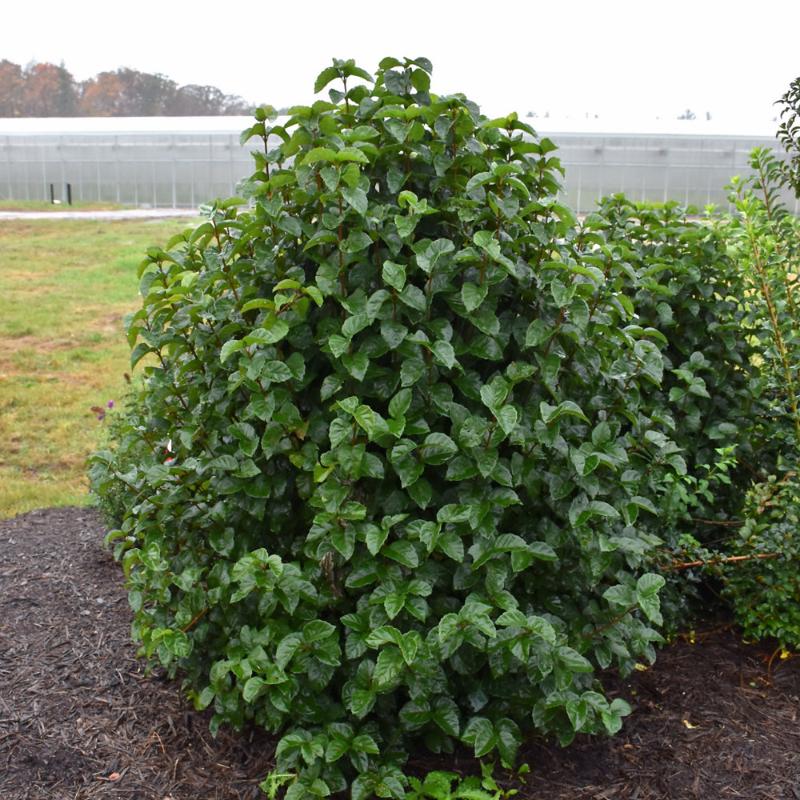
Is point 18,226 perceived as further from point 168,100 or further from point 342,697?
point 168,100

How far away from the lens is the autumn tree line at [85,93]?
3362cm

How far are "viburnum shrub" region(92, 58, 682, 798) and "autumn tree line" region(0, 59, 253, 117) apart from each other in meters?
35.1

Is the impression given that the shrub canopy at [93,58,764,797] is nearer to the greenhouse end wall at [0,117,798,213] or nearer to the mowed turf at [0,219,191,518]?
the mowed turf at [0,219,191,518]

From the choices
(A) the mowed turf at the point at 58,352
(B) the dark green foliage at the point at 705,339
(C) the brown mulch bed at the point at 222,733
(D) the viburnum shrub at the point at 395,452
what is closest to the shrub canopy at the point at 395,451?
(D) the viburnum shrub at the point at 395,452

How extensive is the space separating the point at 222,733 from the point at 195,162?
19118 millimetres

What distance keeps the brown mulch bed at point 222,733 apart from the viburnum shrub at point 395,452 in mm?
187

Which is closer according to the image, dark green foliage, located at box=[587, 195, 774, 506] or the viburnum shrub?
the viburnum shrub

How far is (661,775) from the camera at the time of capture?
2.61 metres

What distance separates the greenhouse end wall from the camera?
1747 centimetres

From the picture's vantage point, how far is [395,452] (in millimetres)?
2283

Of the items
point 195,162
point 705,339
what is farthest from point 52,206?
point 705,339

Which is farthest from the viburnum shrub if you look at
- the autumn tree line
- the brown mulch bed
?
the autumn tree line

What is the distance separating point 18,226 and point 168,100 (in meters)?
21.3

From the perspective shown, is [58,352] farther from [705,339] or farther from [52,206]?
[52,206]
